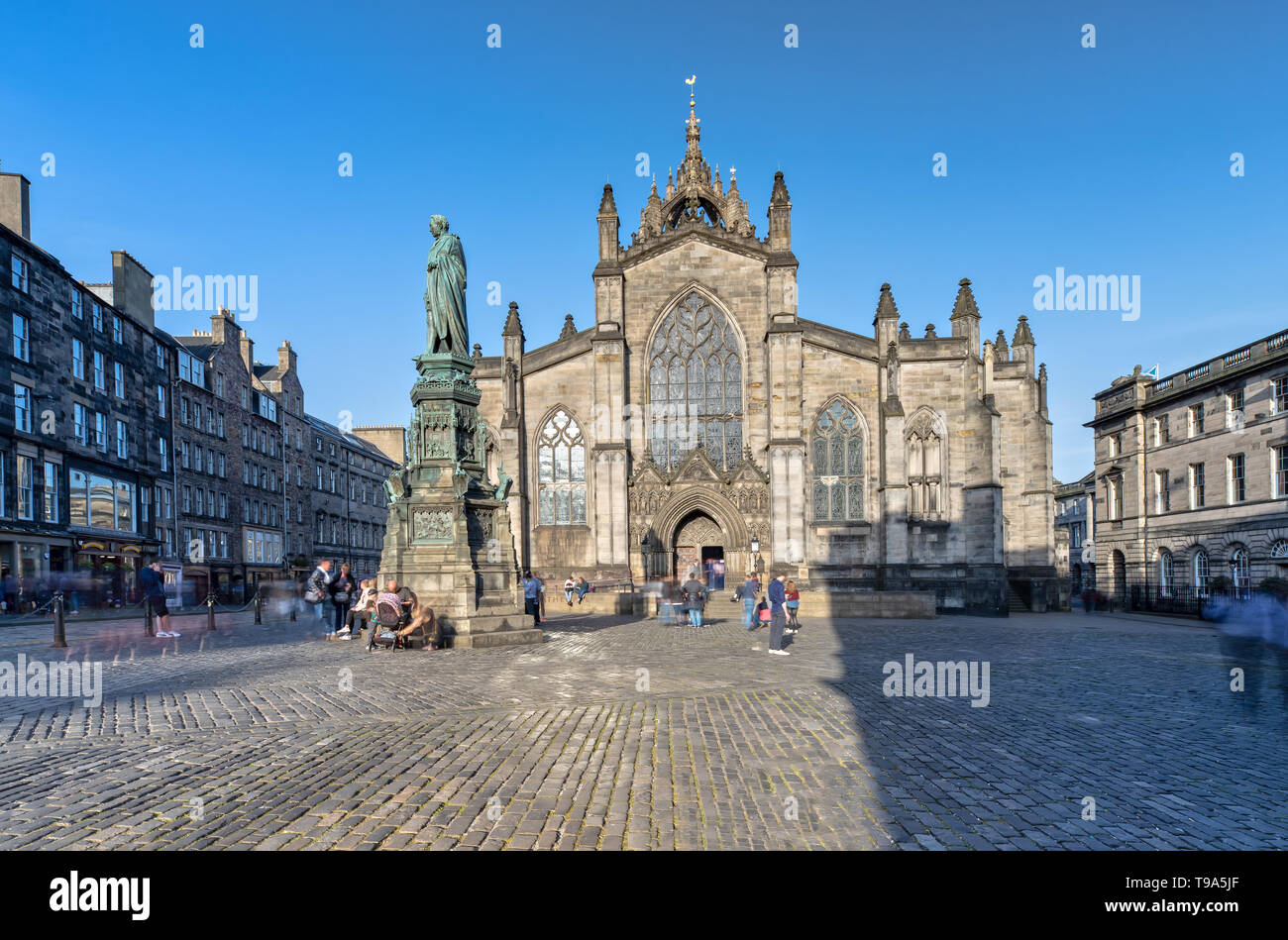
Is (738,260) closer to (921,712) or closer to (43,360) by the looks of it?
(921,712)

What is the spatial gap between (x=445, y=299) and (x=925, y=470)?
2308 cm

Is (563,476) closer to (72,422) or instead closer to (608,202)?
A: (608,202)

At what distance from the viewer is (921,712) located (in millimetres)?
8492

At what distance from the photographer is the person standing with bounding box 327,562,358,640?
16.4 meters

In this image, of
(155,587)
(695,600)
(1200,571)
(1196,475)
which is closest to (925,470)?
(1196,475)

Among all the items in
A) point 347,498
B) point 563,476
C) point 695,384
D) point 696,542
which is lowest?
point 696,542

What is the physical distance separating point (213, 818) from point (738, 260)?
31.5 metres

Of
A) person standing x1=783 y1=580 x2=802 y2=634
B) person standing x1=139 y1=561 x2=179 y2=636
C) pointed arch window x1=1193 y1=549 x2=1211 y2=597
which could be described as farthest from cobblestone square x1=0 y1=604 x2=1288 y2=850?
pointed arch window x1=1193 y1=549 x2=1211 y2=597

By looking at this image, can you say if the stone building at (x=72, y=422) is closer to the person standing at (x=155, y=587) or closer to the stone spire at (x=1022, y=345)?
the person standing at (x=155, y=587)

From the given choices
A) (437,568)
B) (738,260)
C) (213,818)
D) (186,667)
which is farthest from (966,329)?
(213,818)

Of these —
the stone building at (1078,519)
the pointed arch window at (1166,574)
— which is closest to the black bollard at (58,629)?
the pointed arch window at (1166,574)

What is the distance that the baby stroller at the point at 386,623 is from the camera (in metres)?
13.3

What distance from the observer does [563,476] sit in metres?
32.9

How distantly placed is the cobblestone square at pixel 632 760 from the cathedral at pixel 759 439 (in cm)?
1902
